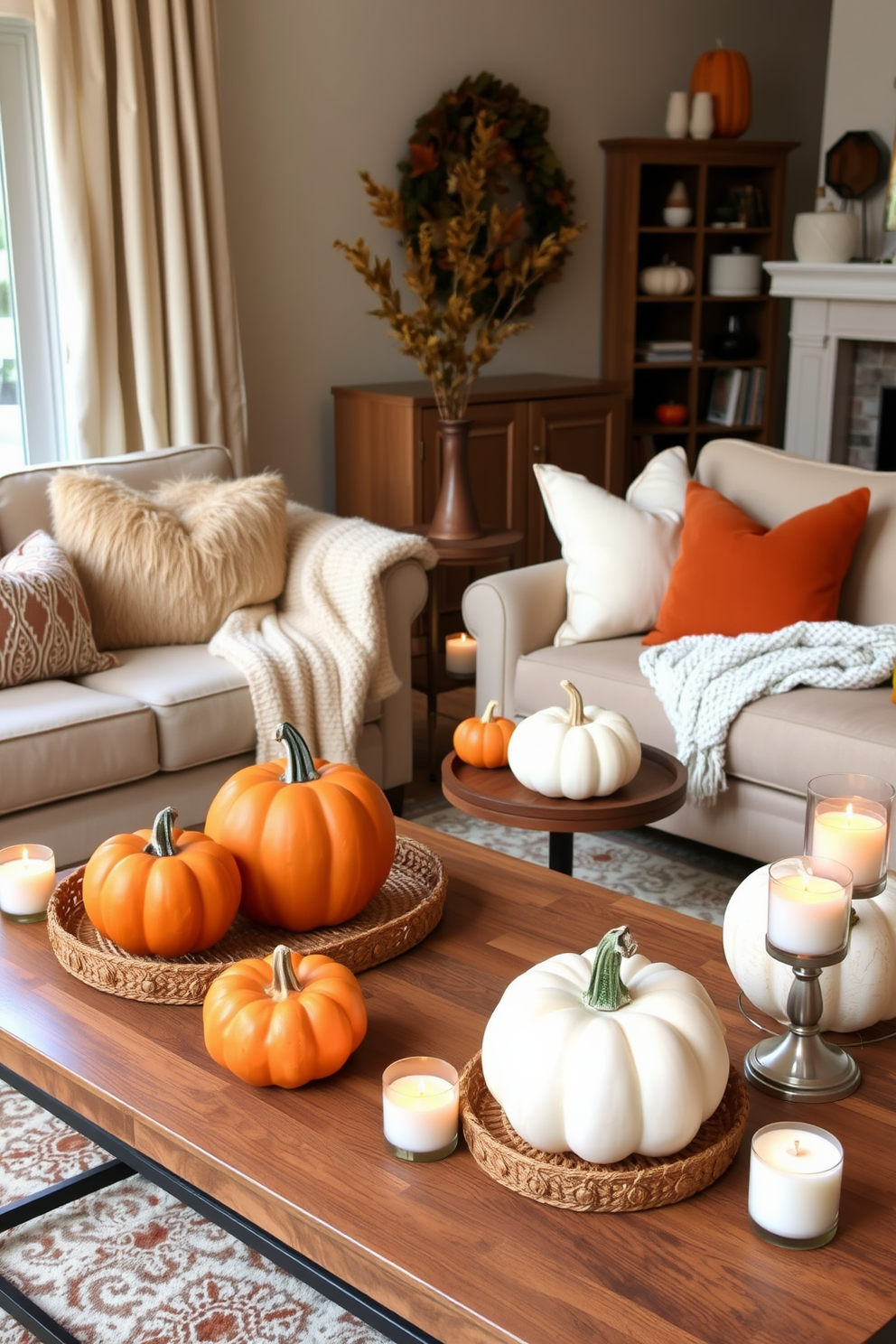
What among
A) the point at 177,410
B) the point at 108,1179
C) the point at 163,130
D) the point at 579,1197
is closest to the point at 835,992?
the point at 579,1197

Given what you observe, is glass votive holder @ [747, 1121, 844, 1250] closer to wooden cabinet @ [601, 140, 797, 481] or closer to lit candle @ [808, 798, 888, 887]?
lit candle @ [808, 798, 888, 887]

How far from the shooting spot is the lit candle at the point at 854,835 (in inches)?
58.4

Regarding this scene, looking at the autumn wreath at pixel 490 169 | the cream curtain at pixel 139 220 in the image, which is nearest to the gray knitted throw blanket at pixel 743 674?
the cream curtain at pixel 139 220

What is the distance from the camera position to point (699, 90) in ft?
17.5

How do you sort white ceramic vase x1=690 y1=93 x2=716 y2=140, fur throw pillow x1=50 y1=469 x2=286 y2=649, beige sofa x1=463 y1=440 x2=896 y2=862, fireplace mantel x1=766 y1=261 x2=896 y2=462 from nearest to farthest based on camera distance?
beige sofa x1=463 y1=440 x2=896 y2=862 → fur throw pillow x1=50 y1=469 x2=286 y2=649 → fireplace mantel x1=766 y1=261 x2=896 y2=462 → white ceramic vase x1=690 y1=93 x2=716 y2=140

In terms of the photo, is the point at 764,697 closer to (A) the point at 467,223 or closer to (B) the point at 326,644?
(B) the point at 326,644

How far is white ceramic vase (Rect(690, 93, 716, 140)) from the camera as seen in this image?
5215 millimetres

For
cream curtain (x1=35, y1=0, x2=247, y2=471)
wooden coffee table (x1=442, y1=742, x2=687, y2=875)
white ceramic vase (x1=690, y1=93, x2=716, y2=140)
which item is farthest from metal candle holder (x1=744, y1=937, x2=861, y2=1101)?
white ceramic vase (x1=690, y1=93, x2=716, y2=140)

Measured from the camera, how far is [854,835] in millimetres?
1485

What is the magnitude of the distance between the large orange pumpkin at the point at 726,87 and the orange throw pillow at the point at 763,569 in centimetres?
287

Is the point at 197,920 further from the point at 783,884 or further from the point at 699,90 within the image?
the point at 699,90

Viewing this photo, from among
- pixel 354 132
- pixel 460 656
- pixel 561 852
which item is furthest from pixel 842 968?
pixel 354 132

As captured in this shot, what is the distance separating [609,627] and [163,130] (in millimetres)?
2068

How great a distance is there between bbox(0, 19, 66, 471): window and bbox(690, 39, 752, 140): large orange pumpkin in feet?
8.71
